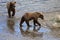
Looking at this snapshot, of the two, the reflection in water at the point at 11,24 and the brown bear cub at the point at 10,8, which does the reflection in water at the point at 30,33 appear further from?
the brown bear cub at the point at 10,8

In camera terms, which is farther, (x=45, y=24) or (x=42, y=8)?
(x=42, y=8)

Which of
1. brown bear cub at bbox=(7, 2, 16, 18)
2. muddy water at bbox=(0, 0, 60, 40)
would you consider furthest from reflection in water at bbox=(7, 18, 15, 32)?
brown bear cub at bbox=(7, 2, 16, 18)

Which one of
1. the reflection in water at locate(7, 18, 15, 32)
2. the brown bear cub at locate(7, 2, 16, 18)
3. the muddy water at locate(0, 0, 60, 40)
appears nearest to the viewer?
the muddy water at locate(0, 0, 60, 40)

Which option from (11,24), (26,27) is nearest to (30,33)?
(26,27)

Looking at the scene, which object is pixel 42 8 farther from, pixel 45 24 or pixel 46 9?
pixel 45 24

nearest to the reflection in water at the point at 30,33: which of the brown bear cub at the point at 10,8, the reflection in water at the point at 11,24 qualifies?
the reflection in water at the point at 11,24

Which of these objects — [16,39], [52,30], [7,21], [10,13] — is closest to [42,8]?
[10,13]

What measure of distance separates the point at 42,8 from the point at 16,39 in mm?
3257

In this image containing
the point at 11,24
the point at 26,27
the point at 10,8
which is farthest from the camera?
the point at 10,8

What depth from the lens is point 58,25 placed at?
648cm

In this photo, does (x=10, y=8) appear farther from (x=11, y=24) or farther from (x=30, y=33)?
(x=30, y=33)

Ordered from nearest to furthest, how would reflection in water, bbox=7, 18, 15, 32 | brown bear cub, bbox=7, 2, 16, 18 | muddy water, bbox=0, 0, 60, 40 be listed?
muddy water, bbox=0, 0, 60, 40 < reflection in water, bbox=7, 18, 15, 32 < brown bear cub, bbox=7, 2, 16, 18

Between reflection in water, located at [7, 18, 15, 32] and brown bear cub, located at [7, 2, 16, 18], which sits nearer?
reflection in water, located at [7, 18, 15, 32]

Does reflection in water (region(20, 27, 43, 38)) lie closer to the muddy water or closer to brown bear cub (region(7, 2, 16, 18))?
the muddy water
